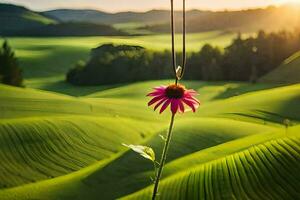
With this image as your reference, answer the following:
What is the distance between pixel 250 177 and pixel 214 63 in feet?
201

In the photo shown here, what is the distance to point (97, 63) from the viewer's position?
253 ft

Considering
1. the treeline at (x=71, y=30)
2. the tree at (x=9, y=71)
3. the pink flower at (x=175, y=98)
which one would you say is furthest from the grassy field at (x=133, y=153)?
the treeline at (x=71, y=30)

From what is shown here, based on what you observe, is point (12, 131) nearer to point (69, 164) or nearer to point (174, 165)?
point (69, 164)

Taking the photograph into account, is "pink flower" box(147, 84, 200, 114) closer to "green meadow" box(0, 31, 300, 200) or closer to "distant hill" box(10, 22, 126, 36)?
"green meadow" box(0, 31, 300, 200)

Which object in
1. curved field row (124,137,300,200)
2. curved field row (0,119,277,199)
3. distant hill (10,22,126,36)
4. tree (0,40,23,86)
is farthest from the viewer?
distant hill (10,22,126,36)

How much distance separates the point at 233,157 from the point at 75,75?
69.0 metres

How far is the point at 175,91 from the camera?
3.73 metres

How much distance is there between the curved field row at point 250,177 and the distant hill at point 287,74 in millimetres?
41826

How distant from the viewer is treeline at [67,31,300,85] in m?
74.7

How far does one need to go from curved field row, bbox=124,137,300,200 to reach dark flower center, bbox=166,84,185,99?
1143 centimetres

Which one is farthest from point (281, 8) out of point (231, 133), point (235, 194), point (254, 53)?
point (235, 194)

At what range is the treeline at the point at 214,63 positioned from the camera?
2940 inches

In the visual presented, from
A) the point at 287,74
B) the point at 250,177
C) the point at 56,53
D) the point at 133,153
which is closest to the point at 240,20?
the point at 56,53

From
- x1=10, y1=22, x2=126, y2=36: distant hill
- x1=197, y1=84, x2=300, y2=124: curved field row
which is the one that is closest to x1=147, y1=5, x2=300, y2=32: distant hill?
x1=10, y1=22, x2=126, y2=36: distant hill
